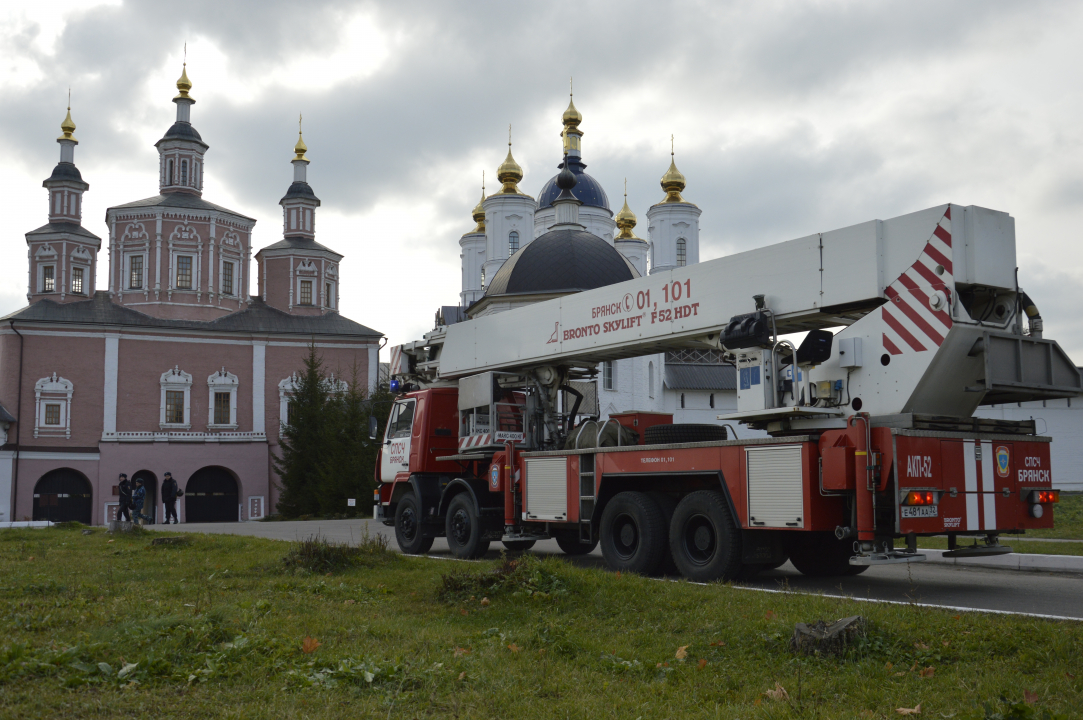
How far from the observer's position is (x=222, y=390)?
5122 centimetres

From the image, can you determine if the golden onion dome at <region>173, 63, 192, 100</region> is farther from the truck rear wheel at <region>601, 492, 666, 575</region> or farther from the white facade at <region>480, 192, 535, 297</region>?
the truck rear wheel at <region>601, 492, 666, 575</region>

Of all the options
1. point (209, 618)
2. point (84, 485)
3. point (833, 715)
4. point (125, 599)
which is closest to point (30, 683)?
point (209, 618)

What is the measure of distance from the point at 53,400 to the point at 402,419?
37978 millimetres

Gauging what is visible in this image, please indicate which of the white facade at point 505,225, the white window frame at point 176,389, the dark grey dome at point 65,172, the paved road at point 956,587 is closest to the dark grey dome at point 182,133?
the dark grey dome at point 65,172

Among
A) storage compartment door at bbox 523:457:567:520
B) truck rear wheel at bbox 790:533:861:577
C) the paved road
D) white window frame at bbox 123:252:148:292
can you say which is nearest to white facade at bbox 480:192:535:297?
white window frame at bbox 123:252:148:292

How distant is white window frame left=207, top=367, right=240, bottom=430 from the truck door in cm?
3640

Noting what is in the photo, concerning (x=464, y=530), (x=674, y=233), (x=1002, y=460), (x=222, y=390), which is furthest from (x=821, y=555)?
(x=674, y=233)

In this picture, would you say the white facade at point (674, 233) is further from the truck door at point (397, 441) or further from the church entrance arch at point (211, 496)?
the truck door at point (397, 441)

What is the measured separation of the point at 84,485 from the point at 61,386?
16.7ft

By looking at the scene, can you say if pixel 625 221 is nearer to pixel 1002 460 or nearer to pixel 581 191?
pixel 581 191

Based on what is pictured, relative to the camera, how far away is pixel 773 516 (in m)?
9.69

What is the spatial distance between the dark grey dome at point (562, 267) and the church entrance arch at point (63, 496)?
2328 centimetres

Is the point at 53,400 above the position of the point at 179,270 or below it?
below

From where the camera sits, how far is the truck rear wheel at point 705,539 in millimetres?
10242
